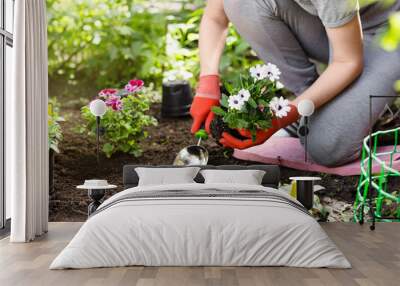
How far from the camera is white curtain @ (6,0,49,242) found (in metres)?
3.75

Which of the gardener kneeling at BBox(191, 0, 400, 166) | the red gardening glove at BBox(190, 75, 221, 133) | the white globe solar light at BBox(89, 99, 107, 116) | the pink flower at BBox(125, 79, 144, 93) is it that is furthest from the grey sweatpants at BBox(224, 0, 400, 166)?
the white globe solar light at BBox(89, 99, 107, 116)

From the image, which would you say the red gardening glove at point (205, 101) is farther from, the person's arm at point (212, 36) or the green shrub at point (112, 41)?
the green shrub at point (112, 41)

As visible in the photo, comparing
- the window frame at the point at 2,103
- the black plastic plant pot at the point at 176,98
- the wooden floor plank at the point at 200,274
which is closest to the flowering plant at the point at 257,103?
the black plastic plant pot at the point at 176,98

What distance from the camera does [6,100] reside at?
4.28 metres

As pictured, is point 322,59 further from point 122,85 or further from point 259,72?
point 122,85

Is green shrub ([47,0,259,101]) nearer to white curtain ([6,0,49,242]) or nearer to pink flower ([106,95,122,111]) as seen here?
pink flower ([106,95,122,111])

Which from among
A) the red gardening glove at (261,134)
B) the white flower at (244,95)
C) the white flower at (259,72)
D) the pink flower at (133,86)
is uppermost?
the white flower at (259,72)

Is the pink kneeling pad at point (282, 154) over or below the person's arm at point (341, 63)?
below

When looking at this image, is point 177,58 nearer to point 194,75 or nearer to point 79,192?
point 194,75

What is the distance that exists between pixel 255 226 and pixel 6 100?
2.34 metres

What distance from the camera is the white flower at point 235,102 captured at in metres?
4.49

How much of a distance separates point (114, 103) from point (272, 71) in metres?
1.41

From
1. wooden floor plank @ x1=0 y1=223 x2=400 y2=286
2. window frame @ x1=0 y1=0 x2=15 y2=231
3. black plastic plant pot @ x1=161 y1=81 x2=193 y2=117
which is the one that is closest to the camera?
wooden floor plank @ x1=0 y1=223 x2=400 y2=286

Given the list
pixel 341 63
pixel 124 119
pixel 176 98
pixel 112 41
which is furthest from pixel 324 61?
pixel 112 41
